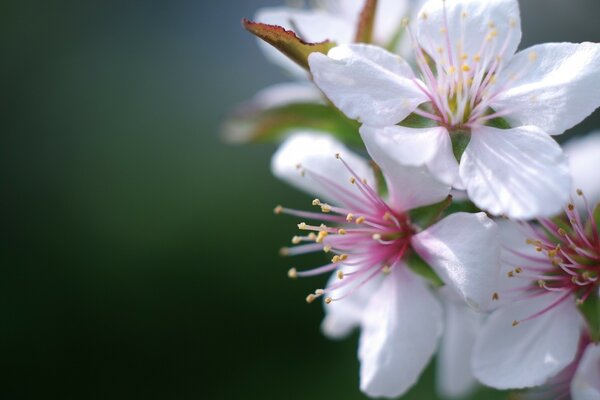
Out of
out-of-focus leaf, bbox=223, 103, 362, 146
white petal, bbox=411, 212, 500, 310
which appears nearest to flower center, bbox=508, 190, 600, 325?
white petal, bbox=411, 212, 500, 310

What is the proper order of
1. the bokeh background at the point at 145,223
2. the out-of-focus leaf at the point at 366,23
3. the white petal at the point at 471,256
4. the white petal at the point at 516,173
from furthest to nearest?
the bokeh background at the point at 145,223 → the out-of-focus leaf at the point at 366,23 → the white petal at the point at 471,256 → the white petal at the point at 516,173

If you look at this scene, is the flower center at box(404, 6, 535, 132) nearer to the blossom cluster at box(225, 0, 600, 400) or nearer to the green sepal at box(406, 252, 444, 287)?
the blossom cluster at box(225, 0, 600, 400)

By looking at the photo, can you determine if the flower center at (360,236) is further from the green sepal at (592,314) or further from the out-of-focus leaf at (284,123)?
the green sepal at (592,314)

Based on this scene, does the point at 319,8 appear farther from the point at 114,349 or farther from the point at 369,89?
the point at 114,349

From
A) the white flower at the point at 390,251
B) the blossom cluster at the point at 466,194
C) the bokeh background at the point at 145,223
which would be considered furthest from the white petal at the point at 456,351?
the bokeh background at the point at 145,223

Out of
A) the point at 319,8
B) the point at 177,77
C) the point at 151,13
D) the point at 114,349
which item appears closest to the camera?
the point at 319,8

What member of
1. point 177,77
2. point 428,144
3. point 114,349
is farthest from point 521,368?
point 177,77
